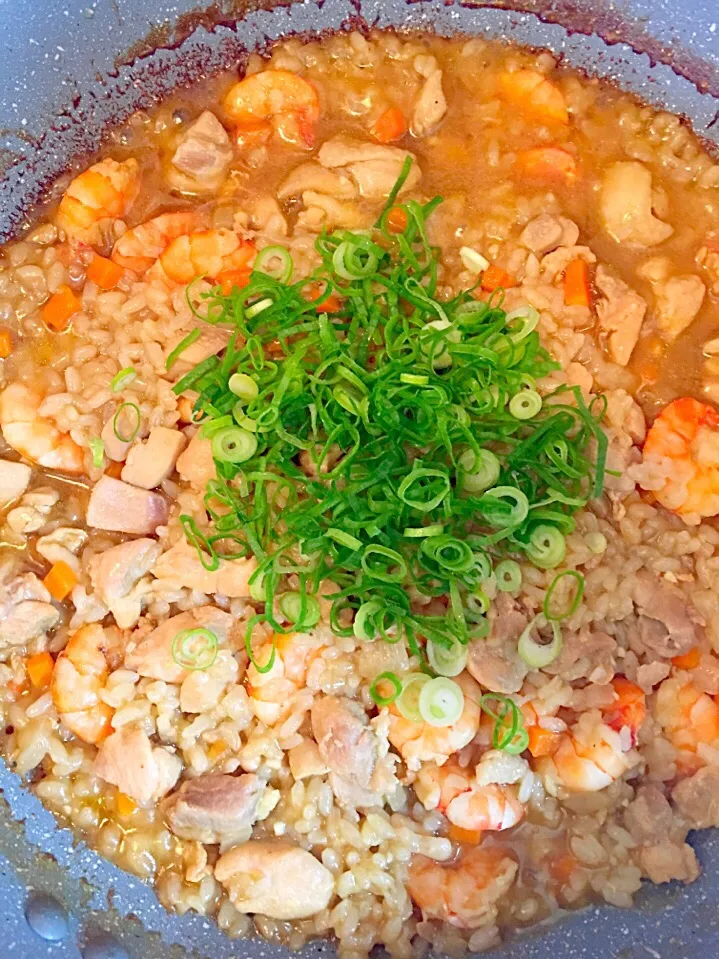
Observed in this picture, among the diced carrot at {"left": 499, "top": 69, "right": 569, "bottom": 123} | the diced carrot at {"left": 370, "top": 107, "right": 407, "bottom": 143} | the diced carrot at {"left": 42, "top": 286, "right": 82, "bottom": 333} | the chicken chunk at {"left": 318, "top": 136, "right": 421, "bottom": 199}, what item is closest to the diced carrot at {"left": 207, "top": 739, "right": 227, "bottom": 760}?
the diced carrot at {"left": 42, "top": 286, "right": 82, "bottom": 333}

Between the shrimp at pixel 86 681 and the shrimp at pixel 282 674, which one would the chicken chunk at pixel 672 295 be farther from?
the shrimp at pixel 86 681

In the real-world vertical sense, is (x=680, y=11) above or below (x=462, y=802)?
above

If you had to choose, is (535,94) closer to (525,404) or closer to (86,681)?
(525,404)

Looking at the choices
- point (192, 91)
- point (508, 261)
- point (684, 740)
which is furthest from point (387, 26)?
point (684, 740)

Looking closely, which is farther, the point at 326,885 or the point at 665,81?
the point at 665,81

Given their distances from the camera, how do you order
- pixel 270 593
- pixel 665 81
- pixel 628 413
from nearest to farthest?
pixel 270 593 < pixel 628 413 < pixel 665 81

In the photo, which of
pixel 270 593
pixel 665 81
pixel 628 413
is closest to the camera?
pixel 270 593

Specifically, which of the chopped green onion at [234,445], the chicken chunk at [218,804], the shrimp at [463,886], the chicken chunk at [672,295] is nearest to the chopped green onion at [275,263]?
the chopped green onion at [234,445]

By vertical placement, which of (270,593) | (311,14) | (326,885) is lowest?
(326,885)

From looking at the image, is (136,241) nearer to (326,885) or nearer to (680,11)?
(680,11)
